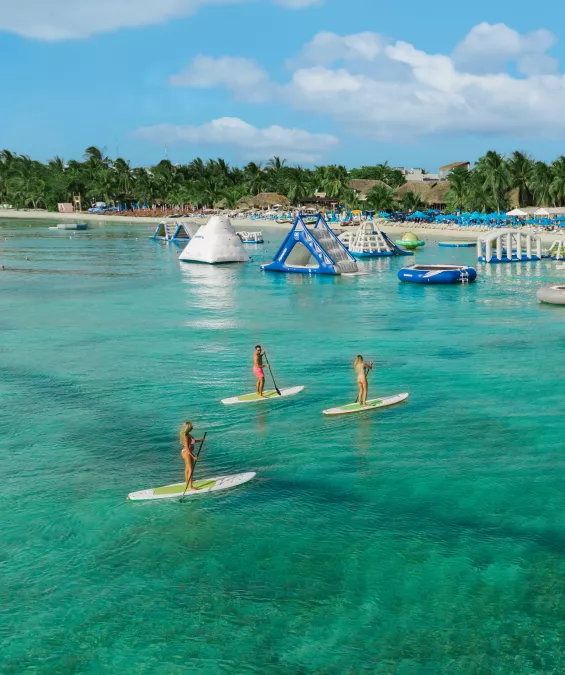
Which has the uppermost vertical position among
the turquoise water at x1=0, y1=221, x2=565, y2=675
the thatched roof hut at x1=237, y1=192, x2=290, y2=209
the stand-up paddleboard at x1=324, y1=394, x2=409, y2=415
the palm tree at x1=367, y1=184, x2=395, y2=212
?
the thatched roof hut at x1=237, y1=192, x2=290, y2=209

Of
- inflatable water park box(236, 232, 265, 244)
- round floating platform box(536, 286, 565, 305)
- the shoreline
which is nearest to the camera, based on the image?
round floating platform box(536, 286, 565, 305)

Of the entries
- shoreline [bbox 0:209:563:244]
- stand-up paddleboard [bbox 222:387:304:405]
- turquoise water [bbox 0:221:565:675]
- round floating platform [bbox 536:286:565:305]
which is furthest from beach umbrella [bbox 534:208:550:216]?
stand-up paddleboard [bbox 222:387:304:405]

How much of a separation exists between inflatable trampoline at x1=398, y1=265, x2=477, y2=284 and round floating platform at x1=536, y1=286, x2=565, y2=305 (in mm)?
10840

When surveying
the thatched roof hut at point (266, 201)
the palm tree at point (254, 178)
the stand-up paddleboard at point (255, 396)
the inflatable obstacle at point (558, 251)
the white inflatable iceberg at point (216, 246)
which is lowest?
the stand-up paddleboard at point (255, 396)

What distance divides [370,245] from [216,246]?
56.8 ft

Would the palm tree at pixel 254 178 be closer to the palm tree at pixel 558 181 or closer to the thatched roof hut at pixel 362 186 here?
the thatched roof hut at pixel 362 186

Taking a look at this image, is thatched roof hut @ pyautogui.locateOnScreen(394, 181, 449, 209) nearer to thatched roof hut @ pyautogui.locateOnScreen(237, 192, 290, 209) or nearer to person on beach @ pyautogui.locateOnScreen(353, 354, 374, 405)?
thatched roof hut @ pyautogui.locateOnScreen(237, 192, 290, 209)

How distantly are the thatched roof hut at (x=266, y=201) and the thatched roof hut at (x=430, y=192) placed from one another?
99.6 feet

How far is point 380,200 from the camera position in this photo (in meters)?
143

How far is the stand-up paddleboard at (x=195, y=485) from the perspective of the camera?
16.4 metres

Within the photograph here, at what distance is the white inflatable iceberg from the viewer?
75500 mm

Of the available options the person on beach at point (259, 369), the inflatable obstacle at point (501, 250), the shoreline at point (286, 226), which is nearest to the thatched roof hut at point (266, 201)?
the shoreline at point (286, 226)

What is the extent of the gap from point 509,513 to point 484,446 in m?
3.98

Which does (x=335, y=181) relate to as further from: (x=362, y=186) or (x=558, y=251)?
(x=558, y=251)
